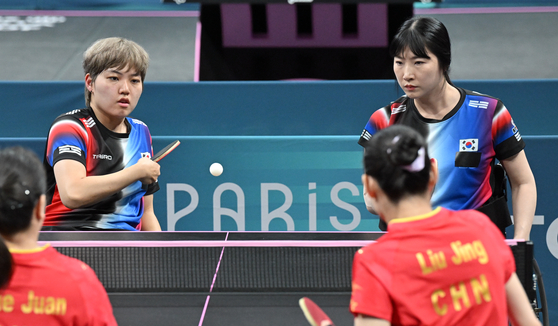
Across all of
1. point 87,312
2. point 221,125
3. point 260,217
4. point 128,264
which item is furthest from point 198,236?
→ point 221,125

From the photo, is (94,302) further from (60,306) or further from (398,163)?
(398,163)

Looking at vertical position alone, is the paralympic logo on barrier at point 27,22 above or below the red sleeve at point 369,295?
above

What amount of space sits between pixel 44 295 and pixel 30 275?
0.06 m

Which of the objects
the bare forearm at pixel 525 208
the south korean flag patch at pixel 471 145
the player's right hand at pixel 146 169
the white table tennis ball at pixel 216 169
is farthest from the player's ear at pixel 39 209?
the white table tennis ball at pixel 216 169

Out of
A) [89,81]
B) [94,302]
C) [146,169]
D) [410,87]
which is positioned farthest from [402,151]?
[89,81]

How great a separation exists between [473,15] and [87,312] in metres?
7.59

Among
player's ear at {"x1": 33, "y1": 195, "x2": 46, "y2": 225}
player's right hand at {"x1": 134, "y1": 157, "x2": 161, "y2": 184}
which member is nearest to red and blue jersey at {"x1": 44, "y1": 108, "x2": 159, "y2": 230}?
player's right hand at {"x1": 134, "y1": 157, "x2": 161, "y2": 184}

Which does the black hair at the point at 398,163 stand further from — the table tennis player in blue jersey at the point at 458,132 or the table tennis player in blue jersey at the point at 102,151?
the table tennis player in blue jersey at the point at 102,151

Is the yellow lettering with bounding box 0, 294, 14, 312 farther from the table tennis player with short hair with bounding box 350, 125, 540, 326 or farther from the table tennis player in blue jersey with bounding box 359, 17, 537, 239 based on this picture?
the table tennis player in blue jersey with bounding box 359, 17, 537, 239

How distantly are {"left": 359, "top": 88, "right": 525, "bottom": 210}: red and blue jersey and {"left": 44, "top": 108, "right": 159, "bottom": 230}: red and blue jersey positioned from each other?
4.54 ft

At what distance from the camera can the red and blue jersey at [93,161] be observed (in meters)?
2.60

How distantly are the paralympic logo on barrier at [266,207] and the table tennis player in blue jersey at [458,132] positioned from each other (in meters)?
1.47

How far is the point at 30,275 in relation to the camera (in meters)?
1.42

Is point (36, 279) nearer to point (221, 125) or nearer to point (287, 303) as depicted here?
point (287, 303)
